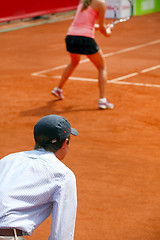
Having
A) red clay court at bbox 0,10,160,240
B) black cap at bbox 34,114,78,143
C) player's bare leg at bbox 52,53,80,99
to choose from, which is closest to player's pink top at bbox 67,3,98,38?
player's bare leg at bbox 52,53,80,99

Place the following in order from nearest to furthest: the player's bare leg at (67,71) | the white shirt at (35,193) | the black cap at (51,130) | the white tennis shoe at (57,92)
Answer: the white shirt at (35,193) → the black cap at (51,130) → the player's bare leg at (67,71) → the white tennis shoe at (57,92)

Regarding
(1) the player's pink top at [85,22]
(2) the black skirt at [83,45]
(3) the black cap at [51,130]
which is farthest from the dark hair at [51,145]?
(1) the player's pink top at [85,22]

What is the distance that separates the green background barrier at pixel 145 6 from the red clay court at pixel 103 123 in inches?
213

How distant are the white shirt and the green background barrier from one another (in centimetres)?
1754

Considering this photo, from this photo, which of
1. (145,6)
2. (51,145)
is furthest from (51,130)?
(145,6)

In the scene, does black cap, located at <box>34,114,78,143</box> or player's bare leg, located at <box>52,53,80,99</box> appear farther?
player's bare leg, located at <box>52,53,80,99</box>

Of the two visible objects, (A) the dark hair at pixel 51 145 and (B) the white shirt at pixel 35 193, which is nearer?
(B) the white shirt at pixel 35 193

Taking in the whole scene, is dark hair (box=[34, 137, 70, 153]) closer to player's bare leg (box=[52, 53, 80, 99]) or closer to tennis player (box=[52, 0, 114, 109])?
tennis player (box=[52, 0, 114, 109])

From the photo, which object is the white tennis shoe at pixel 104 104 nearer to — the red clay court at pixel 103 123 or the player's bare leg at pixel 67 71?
the red clay court at pixel 103 123

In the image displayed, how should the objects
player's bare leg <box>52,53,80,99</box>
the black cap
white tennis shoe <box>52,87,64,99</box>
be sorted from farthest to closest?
white tennis shoe <box>52,87,64,99</box>, player's bare leg <box>52,53,80,99</box>, the black cap

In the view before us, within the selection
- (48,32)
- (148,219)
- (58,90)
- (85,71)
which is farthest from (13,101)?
(48,32)

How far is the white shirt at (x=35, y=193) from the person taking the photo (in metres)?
2.69

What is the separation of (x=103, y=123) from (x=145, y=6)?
13.7m

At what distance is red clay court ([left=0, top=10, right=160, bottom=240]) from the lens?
189 inches
